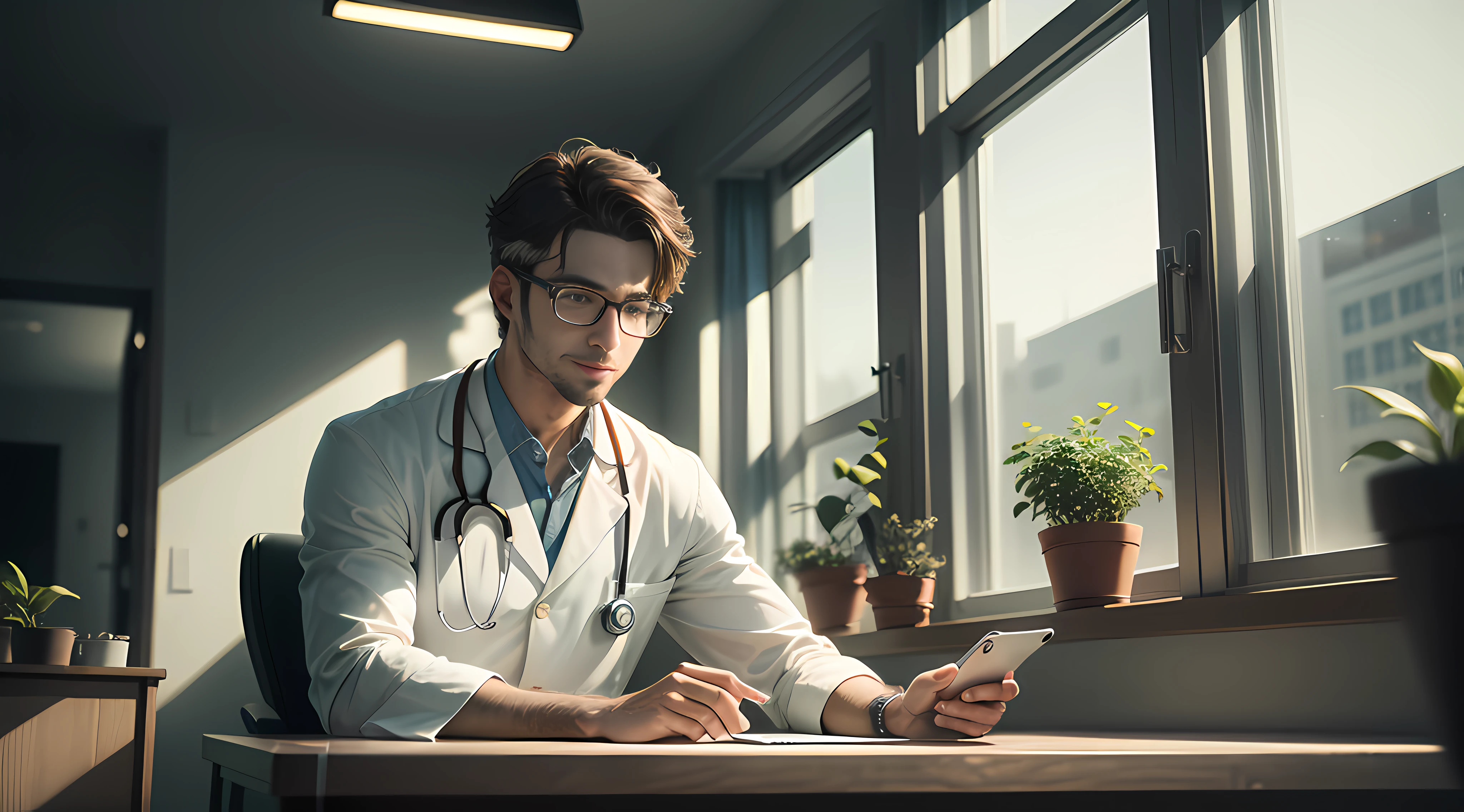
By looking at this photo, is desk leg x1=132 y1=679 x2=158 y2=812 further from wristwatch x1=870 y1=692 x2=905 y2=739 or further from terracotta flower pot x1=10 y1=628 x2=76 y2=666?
wristwatch x1=870 y1=692 x2=905 y2=739

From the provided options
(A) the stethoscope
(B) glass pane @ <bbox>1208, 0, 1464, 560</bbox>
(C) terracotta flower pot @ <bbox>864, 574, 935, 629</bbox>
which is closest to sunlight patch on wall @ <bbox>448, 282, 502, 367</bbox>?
(C) terracotta flower pot @ <bbox>864, 574, 935, 629</bbox>

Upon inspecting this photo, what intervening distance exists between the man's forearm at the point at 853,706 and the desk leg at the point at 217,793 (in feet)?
2.26

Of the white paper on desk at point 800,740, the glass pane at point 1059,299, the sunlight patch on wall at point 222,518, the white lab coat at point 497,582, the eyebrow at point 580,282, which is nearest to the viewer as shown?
the white paper on desk at point 800,740

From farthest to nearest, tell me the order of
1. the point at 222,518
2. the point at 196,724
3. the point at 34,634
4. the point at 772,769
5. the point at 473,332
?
the point at 473,332 → the point at 222,518 → the point at 196,724 → the point at 34,634 → the point at 772,769

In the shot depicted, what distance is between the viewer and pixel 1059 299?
2363 millimetres

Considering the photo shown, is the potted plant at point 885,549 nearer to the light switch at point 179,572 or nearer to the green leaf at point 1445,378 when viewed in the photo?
the green leaf at point 1445,378

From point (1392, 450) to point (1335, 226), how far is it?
0.46m

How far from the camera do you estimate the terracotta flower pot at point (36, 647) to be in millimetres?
3014

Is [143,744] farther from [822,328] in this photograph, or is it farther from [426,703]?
[426,703]

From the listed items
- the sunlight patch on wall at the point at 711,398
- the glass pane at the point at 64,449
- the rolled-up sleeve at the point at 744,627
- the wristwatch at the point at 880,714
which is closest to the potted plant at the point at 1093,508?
the rolled-up sleeve at the point at 744,627

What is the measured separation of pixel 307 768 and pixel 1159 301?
1524 mm

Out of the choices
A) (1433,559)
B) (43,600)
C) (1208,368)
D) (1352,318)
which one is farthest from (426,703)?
(43,600)

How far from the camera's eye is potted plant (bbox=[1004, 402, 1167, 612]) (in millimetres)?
1854

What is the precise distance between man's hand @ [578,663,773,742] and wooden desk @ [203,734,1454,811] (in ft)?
0.36
